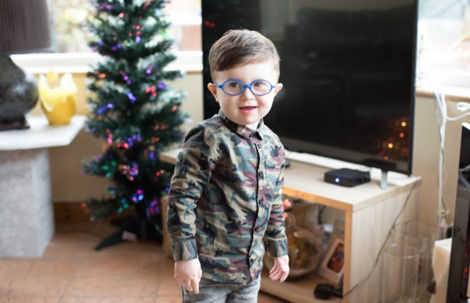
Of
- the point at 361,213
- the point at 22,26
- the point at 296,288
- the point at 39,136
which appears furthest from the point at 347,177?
the point at 22,26

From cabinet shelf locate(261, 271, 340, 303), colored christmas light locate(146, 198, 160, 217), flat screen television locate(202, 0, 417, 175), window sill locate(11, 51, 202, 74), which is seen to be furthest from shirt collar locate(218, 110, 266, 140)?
window sill locate(11, 51, 202, 74)

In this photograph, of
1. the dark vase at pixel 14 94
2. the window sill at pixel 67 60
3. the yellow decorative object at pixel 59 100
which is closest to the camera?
the dark vase at pixel 14 94

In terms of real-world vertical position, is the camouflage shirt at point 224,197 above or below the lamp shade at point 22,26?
below

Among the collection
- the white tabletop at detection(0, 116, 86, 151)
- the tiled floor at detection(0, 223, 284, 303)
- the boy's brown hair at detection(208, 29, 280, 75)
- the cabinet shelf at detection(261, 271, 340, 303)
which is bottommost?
the tiled floor at detection(0, 223, 284, 303)

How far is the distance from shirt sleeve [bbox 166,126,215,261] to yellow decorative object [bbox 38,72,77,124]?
181cm

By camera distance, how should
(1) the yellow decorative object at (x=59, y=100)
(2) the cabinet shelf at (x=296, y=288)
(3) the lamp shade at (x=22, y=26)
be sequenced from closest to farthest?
(2) the cabinet shelf at (x=296, y=288)
(3) the lamp shade at (x=22, y=26)
(1) the yellow decorative object at (x=59, y=100)

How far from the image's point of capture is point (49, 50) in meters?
2.92

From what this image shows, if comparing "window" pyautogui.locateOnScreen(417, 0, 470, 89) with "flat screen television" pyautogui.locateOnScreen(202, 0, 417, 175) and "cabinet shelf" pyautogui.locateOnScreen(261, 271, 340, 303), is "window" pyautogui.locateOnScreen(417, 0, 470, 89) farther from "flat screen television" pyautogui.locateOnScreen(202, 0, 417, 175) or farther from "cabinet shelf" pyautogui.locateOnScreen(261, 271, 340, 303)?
"cabinet shelf" pyautogui.locateOnScreen(261, 271, 340, 303)

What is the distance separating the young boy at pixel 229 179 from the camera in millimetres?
1417

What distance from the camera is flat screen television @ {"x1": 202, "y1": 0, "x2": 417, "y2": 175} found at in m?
2.21

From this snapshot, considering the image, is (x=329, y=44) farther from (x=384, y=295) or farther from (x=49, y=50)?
(x=49, y=50)

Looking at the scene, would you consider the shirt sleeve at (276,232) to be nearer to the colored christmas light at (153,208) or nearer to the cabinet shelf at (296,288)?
the cabinet shelf at (296,288)

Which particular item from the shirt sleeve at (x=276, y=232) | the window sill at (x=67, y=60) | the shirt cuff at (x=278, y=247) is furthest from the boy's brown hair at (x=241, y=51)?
the window sill at (x=67, y=60)

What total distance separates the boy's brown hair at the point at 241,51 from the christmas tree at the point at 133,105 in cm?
156
